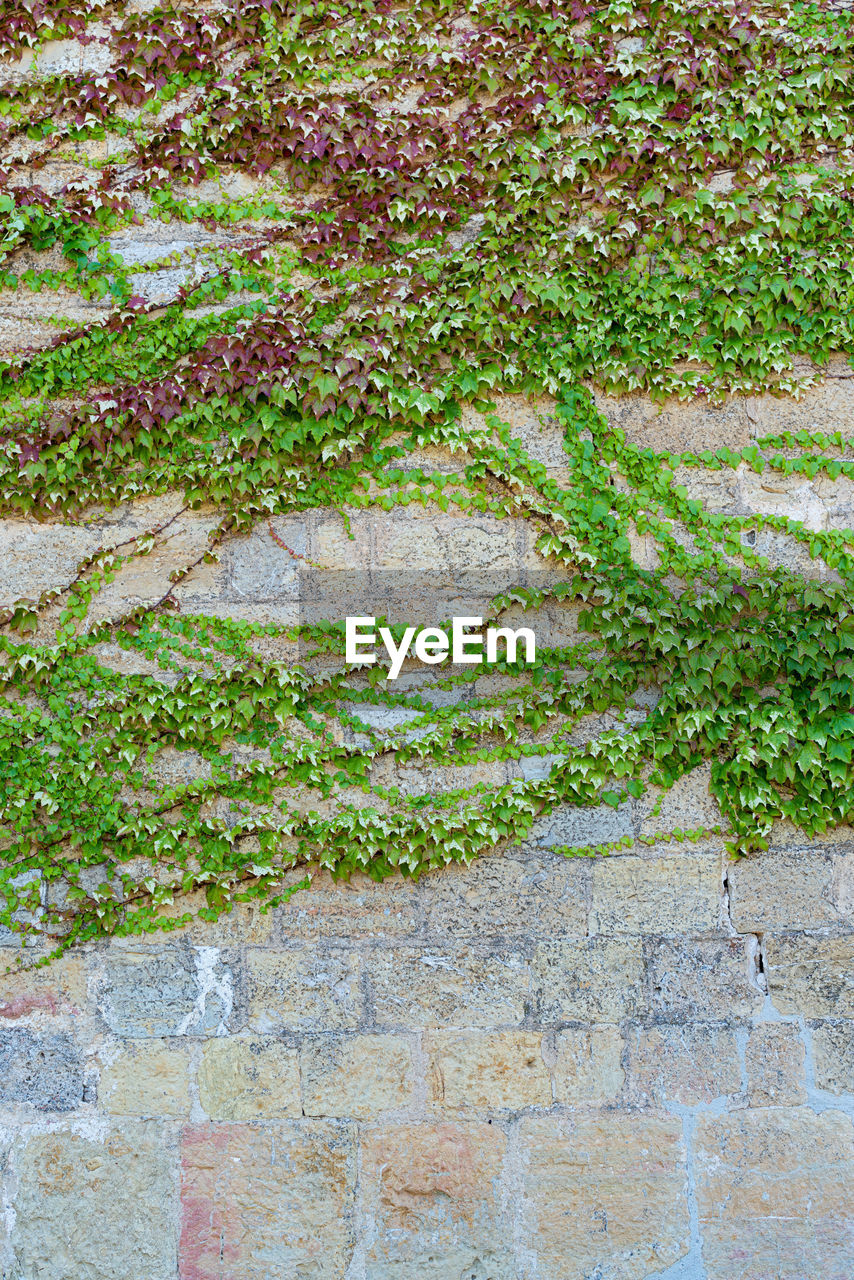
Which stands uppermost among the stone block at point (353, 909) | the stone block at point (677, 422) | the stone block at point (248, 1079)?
the stone block at point (677, 422)

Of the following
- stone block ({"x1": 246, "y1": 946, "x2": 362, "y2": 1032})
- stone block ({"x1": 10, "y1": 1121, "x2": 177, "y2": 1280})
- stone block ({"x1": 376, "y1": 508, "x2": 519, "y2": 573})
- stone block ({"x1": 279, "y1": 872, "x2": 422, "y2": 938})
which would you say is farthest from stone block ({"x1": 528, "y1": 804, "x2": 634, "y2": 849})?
→ stone block ({"x1": 10, "y1": 1121, "x2": 177, "y2": 1280})

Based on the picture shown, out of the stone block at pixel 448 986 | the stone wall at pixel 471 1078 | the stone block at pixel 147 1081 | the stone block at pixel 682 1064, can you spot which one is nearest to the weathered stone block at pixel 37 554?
the stone wall at pixel 471 1078

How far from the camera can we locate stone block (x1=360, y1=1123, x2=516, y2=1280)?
8.86 ft

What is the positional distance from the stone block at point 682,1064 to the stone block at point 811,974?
0.20 meters

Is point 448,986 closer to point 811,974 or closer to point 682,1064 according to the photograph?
point 682,1064

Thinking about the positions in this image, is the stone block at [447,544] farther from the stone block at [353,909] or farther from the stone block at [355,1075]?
the stone block at [355,1075]

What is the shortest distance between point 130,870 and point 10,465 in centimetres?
127

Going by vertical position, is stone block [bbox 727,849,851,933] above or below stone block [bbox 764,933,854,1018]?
above

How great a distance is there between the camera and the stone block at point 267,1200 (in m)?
2.71

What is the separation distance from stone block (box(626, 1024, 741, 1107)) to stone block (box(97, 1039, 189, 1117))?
1.25 metres

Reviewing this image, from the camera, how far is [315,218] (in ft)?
10.5

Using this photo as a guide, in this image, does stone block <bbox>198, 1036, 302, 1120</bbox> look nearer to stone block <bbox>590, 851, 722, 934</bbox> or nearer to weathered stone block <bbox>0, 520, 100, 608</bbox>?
stone block <bbox>590, 851, 722, 934</bbox>

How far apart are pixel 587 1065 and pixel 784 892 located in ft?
2.45

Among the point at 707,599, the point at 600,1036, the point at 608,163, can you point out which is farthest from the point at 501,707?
the point at 608,163
